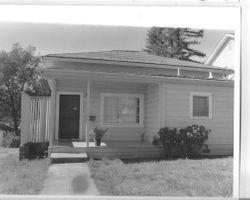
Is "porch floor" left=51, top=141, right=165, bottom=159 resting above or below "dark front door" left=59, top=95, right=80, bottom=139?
below

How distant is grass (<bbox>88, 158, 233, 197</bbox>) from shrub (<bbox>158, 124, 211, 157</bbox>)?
107 centimetres

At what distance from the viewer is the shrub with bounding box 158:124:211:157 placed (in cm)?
1141

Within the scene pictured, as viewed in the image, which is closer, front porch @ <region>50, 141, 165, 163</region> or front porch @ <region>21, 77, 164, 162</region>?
front porch @ <region>50, 141, 165, 163</region>

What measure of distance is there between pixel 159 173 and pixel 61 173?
7.61ft

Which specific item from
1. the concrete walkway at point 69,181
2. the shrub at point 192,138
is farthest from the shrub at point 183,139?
the concrete walkway at point 69,181

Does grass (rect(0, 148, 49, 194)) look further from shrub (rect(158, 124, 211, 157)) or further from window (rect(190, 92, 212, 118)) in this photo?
window (rect(190, 92, 212, 118))

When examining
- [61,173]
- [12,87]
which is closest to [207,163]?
[61,173]

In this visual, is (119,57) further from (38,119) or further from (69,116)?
(38,119)

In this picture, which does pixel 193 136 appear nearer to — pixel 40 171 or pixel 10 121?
pixel 40 171

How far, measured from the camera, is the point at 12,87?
22281mm

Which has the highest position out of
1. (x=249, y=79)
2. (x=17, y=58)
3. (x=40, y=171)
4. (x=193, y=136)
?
(x=17, y=58)

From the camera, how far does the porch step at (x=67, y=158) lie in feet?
31.8

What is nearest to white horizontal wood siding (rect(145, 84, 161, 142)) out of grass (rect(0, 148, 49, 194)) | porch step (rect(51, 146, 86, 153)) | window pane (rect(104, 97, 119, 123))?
window pane (rect(104, 97, 119, 123))

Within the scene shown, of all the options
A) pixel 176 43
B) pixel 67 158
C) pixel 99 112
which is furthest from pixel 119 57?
pixel 176 43
